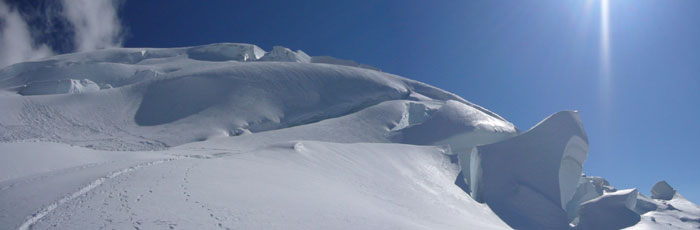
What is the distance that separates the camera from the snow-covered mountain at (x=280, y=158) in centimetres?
506

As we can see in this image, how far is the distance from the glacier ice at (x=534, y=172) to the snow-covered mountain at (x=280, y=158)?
58mm

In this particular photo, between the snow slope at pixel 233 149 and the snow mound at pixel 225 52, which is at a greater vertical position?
the snow mound at pixel 225 52

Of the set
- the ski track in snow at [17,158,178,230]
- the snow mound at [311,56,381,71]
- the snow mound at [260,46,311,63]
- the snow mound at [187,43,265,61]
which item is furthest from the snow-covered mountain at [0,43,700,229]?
the snow mound at [311,56,381,71]

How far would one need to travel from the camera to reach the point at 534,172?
16.7m

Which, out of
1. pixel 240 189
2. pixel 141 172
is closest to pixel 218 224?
pixel 240 189

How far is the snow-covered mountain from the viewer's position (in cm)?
506

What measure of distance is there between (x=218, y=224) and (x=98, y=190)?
215cm

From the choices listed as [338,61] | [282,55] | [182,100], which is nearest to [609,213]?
[182,100]

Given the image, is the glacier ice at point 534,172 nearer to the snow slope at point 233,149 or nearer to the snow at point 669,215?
the snow slope at point 233,149

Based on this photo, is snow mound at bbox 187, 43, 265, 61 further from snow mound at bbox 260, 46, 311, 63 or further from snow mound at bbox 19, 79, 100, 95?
snow mound at bbox 19, 79, 100, 95

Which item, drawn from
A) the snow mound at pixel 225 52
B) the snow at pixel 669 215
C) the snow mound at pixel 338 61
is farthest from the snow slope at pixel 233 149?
the snow at pixel 669 215

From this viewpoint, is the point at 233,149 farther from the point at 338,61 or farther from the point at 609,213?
the point at 338,61

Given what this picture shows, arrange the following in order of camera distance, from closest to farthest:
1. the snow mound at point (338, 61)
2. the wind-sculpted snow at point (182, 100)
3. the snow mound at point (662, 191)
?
the wind-sculpted snow at point (182, 100) < the snow mound at point (662, 191) < the snow mound at point (338, 61)

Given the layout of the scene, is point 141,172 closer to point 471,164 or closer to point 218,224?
point 218,224
